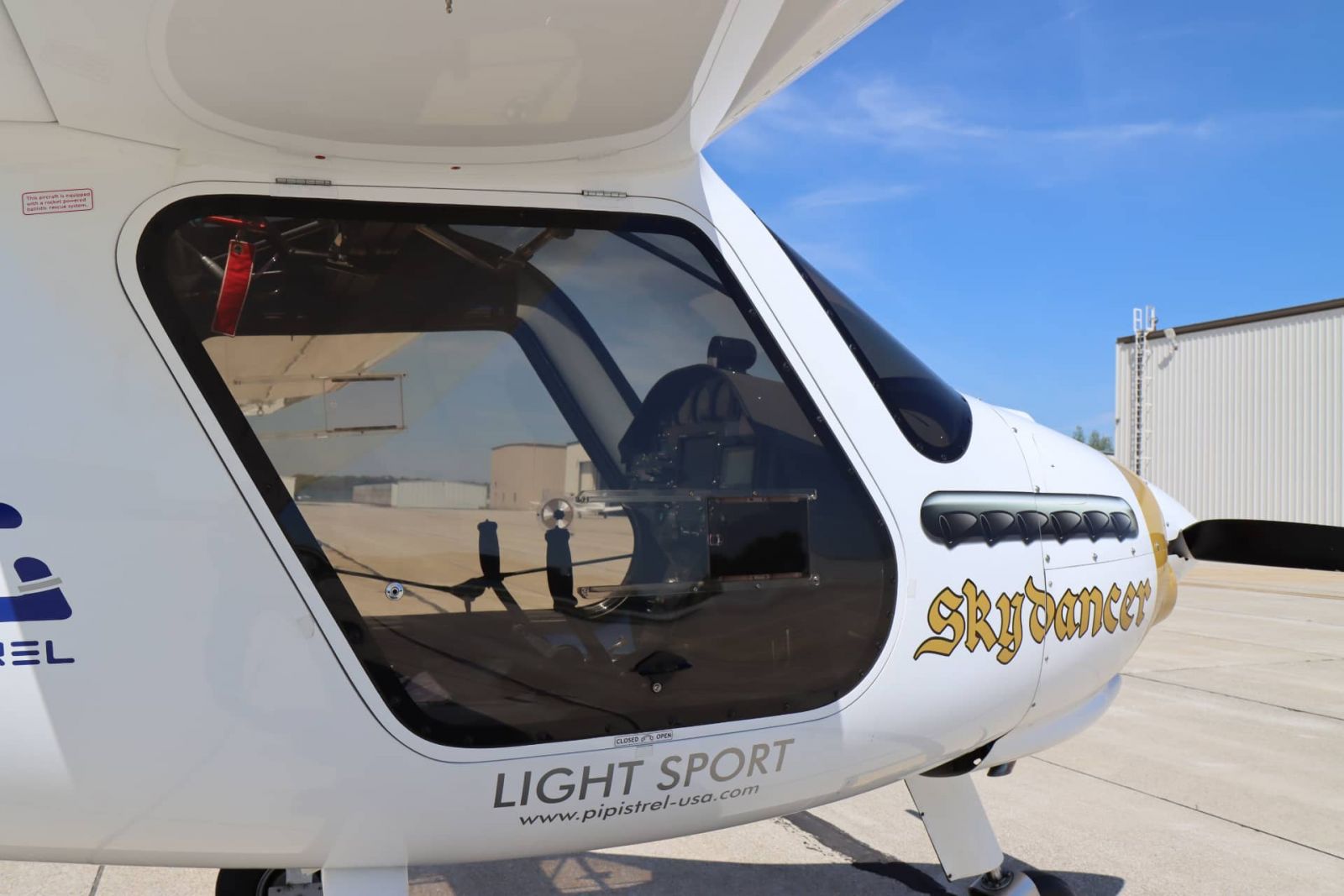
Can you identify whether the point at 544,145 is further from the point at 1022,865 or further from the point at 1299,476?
the point at 1299,476

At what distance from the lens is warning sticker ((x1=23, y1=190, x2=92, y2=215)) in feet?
6.16

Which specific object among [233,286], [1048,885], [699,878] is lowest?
[699,878]

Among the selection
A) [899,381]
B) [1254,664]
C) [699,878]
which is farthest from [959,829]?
[1254,664]

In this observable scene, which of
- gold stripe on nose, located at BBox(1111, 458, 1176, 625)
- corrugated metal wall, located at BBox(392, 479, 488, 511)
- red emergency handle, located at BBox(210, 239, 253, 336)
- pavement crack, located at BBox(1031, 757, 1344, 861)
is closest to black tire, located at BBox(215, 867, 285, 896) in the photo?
corrugated metal wall, located at BBox(392, 479, 488, 511)

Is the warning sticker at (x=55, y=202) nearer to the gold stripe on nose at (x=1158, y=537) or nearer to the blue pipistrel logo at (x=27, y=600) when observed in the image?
the blue pipistrel logo at (x=27, y=600)

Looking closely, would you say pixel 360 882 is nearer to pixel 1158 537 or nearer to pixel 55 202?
pixel 55 202

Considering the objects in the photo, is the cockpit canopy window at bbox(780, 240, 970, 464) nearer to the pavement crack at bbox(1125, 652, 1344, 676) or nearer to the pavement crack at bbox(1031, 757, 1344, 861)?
the pavement crack at bbox(1031, 757, 1344, 861)

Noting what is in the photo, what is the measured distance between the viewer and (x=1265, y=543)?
2914 millimetres

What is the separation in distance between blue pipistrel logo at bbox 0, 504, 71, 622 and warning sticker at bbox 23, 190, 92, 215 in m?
0.57

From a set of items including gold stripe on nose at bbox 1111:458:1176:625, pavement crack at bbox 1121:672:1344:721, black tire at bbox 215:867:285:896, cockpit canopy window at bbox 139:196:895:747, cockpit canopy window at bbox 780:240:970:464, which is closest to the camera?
cockpit canopy window at bbox 139:196:895:747

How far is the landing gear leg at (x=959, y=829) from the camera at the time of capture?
3168 millimetres

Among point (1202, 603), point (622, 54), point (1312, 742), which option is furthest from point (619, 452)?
point (1202, 603)

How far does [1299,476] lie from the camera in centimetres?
2209

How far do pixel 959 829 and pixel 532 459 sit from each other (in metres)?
2.02
